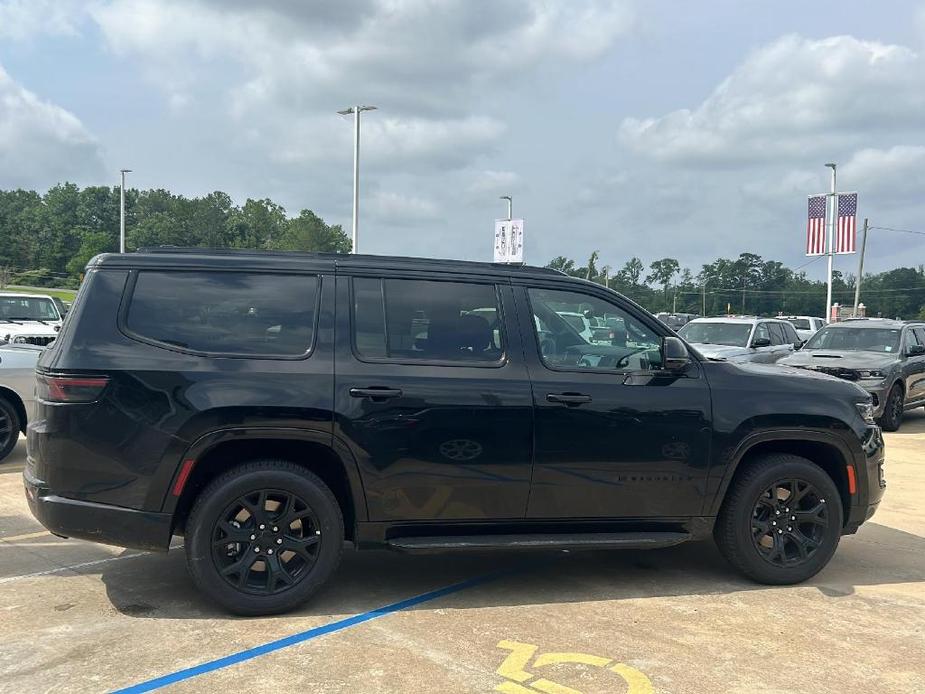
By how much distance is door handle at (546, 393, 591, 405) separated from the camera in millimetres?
4504

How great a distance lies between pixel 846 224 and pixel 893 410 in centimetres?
1830

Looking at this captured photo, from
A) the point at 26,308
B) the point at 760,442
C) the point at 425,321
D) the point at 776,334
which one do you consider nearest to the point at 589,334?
the point at 425,321

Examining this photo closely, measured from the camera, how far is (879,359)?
1227 cm

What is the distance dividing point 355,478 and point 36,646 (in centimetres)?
172

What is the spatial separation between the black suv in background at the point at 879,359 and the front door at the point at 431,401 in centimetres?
895

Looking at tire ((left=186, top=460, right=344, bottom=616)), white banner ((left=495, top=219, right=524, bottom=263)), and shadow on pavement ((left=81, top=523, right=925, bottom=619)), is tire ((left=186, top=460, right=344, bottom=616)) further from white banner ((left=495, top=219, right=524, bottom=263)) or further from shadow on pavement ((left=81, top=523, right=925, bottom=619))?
white banner ((left=495, top=219, right=524, bottom=263))

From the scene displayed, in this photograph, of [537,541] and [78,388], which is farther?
[537,541]

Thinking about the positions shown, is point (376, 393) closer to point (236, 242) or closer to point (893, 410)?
point (893, 410)

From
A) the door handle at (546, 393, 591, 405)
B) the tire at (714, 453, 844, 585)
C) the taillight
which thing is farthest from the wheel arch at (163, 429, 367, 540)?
the tire at (714, 453, 844, 585)

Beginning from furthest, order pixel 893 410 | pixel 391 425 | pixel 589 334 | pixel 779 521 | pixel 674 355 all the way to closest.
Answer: pixel 893 410 < pixel 779 521 < pixel 589 334 < pixel 674 355 < pixel 391 425

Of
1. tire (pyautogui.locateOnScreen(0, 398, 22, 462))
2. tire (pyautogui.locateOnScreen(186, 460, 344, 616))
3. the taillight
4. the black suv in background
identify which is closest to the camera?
the taillight

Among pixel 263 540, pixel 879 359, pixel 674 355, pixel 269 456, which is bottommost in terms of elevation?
pixel 263 540

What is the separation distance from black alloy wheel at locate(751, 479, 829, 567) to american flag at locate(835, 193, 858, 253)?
25.9m

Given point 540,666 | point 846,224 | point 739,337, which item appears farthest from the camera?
point 846,224
